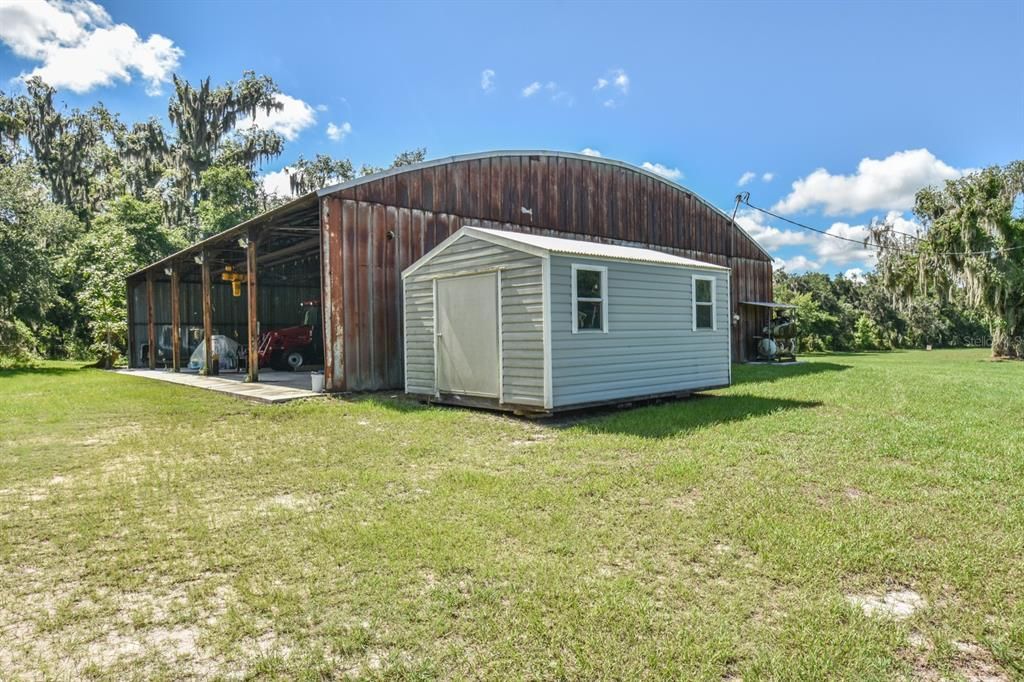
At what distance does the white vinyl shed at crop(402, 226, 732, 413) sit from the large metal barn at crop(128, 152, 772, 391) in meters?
1.37

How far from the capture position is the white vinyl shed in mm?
7418

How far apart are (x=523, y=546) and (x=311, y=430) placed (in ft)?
14.7

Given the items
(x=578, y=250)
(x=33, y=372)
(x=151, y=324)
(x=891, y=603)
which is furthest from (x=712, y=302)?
(x=33, y=372)

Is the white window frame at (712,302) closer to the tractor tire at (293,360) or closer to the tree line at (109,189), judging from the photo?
the tractor tire at (293,360)

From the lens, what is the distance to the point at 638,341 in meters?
8.46

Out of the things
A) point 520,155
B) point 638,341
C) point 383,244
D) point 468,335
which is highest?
point 520,155

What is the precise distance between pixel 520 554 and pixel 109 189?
3564 centimetres

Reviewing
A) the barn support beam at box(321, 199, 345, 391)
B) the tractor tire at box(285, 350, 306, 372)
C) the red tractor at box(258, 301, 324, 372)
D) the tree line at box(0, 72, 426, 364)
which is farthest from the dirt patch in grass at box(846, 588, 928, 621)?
the tree line at box(0, 72, 426, 364)

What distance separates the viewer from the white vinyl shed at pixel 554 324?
24.3 feet

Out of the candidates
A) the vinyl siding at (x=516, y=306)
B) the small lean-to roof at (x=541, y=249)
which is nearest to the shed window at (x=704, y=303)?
the small lean-to roof at (x=541, y=249)

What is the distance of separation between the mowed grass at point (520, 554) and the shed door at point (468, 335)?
6.22 ft

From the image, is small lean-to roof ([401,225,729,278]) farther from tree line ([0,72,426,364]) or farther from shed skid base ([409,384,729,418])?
tree line ([0,72,426,364])

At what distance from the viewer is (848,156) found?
26.3m

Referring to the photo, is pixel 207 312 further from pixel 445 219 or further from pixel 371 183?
pixel 445 219
